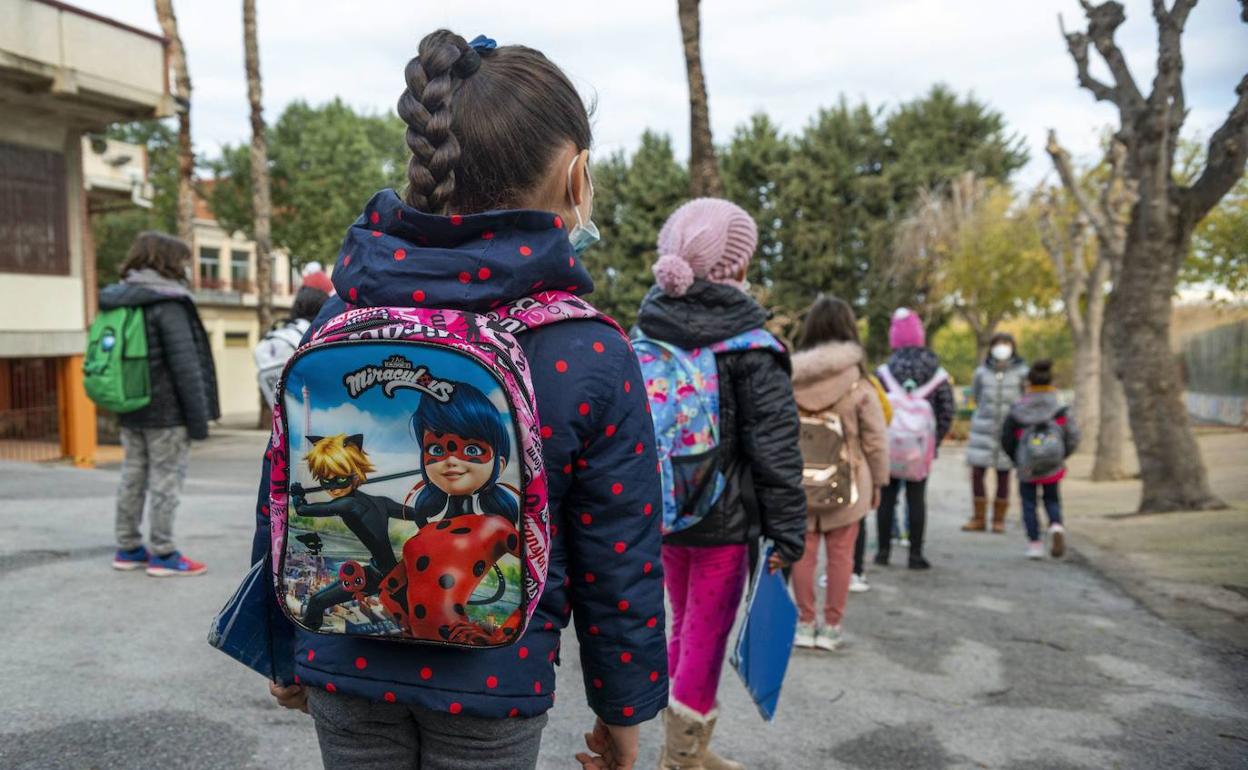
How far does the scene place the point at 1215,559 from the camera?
22.9ft

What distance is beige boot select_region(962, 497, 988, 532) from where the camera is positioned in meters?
9.05

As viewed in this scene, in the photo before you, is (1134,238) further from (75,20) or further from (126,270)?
(75,20)

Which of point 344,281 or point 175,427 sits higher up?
point 344,281

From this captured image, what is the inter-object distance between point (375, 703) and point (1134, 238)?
9.98 metres

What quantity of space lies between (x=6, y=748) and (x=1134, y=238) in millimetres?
9947

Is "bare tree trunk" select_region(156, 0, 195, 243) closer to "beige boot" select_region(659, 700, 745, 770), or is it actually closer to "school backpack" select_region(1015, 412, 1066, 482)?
"school backpack" select_region(1015, 412, 1066, 482)

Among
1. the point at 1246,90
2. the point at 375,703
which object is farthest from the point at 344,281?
the point at 1246,90

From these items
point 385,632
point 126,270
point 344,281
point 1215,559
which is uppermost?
point 126,270

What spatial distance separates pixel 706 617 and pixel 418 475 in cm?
196

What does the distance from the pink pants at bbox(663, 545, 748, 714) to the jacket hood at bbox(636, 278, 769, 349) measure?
68 cm

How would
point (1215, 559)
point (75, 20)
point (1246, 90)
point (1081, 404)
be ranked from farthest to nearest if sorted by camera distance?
1. point (1081, 404)
2. point (75, 20)
3. point (1246, 90)
4. point (1215, 559)

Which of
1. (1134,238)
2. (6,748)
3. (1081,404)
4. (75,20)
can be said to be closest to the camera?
(6,748)

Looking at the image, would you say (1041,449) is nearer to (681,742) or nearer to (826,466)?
(826,466)

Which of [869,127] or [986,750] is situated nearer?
[986,750]
